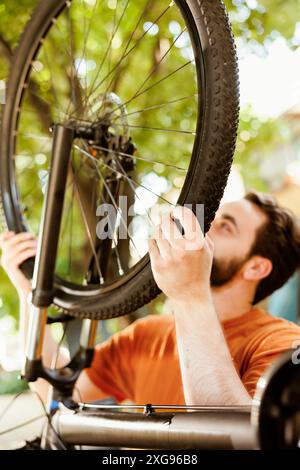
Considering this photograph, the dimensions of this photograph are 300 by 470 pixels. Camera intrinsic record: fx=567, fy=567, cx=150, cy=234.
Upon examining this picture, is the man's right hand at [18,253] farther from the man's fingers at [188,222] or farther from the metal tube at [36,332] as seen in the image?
the man's fingers at [188,222]

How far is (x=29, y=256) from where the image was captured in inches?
36.7

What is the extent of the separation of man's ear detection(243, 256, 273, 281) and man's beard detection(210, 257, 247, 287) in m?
0.01

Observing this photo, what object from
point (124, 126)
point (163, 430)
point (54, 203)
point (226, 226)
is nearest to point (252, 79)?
point (226, 226)

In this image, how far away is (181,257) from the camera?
24.5 inches

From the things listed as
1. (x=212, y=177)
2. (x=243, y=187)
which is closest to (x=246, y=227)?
(x=212, y=177)

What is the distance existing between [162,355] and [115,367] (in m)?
0.18

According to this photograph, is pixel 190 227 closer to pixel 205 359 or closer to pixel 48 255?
pixel 205 359

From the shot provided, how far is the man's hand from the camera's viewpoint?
0.61 metres

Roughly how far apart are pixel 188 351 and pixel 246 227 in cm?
45

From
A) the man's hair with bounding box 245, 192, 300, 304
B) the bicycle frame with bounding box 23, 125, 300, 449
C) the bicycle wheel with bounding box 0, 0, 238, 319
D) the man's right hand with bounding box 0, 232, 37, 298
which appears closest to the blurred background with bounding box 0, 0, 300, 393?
the bicycle wheel with bounding box 0, 0, 238, 319

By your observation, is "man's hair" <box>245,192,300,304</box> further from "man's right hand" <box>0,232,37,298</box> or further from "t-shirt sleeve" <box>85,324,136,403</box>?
"man's right hand" <box>0,232,37,298</box>

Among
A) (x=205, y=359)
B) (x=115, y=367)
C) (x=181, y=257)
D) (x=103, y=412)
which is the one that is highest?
(x=181, y=257)

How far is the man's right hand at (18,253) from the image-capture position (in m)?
0.93

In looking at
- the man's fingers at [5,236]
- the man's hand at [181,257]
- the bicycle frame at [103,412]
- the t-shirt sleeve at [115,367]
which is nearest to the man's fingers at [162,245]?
the man's hand at [181,257]
